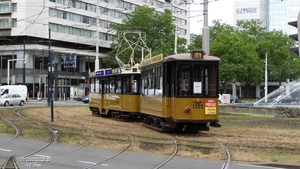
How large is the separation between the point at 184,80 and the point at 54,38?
53.5 metres

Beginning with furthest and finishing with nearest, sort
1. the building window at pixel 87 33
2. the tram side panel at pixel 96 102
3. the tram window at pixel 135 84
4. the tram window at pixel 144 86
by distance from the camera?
1. the building window at pixel 87 33
2. the tram side panel at pixel 96 102
3. the tram window at pixel 135 84
4. the tram window at pixel 144 86

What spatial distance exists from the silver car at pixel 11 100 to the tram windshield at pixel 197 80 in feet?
115

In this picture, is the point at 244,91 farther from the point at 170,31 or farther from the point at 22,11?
the point at 22,11

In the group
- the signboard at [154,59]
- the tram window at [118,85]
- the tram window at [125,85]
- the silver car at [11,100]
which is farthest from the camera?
the silver car at [11,100]

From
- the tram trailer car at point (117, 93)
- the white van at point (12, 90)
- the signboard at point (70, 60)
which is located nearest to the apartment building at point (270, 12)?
the signboard at point (70, 60)

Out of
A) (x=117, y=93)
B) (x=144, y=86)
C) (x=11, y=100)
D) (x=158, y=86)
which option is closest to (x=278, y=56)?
(x=11, y=100)

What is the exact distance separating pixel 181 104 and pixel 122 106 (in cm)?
801

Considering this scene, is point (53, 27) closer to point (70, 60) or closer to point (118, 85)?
point (70, 60)

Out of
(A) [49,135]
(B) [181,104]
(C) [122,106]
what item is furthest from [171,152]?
(C) [122,106]

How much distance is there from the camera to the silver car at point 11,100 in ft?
157

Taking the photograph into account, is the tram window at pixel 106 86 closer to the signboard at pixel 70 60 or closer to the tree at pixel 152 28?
the tree at pixel 152 28

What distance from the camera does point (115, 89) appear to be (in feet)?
82.8

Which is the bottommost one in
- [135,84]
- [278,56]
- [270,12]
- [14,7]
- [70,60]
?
[135,84]

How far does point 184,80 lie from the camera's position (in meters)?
16.9
